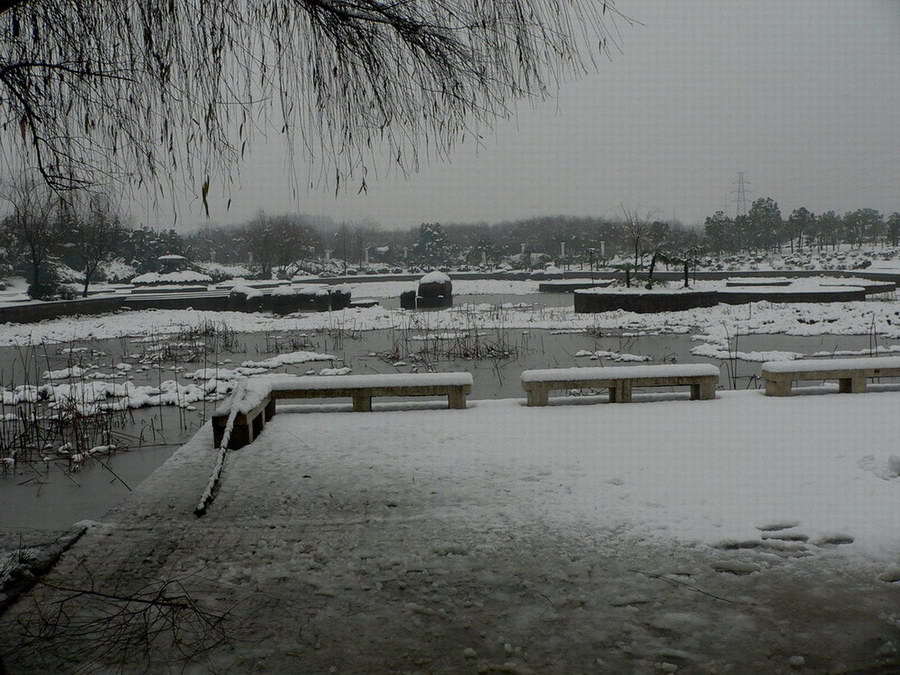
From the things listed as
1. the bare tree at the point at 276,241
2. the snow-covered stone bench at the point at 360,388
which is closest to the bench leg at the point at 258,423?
the snow-covered stone bench at the point at 360,388

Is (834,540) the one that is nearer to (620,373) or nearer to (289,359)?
(620,373)

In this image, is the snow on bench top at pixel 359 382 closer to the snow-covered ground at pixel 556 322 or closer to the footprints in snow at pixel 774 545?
the footprints in snow at pixel 774 545

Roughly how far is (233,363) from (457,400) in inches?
272

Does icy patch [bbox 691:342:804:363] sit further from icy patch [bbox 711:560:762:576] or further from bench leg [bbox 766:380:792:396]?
icy patch [bbox 711:560:762:576]

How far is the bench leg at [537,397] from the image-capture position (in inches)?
237

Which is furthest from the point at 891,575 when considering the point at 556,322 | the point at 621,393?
the point at 556,322

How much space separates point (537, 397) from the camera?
6.07 meters

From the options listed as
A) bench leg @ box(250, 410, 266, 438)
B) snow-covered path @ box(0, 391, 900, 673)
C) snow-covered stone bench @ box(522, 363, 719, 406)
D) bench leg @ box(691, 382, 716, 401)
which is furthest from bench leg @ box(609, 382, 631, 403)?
bench leg @ box(250, 410, 266, 438)

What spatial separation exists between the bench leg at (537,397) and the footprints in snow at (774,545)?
9.27 ft

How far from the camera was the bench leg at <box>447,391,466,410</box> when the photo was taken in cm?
600

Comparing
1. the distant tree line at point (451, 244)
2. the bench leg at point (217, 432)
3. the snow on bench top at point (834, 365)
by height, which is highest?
the distant tree line at point (451, 244)

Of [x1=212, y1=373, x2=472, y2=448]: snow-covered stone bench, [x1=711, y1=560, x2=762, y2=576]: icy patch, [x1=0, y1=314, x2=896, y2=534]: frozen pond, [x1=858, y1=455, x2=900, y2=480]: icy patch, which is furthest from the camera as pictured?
[x1=212, y1=373, x2=472, y2=448]: snow-covered stone bench

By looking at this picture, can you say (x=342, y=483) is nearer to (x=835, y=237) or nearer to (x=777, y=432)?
(x=777, y=432)

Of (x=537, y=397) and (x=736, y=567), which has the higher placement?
(x=537, y=397)
